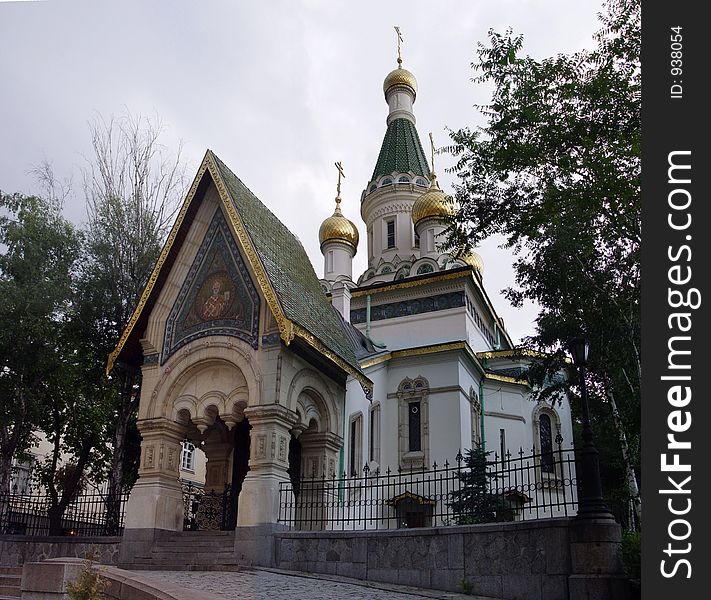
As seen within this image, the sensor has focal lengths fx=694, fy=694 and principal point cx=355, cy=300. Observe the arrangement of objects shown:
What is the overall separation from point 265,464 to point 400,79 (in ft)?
84.8

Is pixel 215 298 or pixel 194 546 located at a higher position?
pixel 215 298

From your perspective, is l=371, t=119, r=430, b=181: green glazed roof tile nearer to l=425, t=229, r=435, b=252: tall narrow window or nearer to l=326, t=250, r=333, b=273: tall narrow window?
l=326, t=250, r=333, b=273: tall narrow window

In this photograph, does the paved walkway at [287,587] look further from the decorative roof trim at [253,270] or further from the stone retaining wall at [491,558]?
the decorative roof trim at [253,270]

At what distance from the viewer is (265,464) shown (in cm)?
1288

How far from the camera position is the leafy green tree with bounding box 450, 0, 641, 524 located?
9.98 metres

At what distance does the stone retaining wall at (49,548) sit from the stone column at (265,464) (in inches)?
124

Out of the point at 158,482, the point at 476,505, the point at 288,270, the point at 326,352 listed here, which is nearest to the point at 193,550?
the point at 158,482

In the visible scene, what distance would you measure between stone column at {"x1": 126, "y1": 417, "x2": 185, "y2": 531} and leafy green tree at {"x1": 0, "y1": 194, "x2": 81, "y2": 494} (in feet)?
15.5

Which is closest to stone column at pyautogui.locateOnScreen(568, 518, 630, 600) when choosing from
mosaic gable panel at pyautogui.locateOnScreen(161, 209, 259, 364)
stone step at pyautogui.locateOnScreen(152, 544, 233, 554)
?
stone step at pyautogui.locateOnScreen(152, 544, 233, 554)

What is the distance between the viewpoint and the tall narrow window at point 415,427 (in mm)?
20519

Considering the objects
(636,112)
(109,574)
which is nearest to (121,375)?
(109,574)

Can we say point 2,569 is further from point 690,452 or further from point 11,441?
point 690,452

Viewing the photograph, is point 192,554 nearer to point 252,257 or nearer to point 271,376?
point 271,376

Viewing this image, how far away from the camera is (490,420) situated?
74.4ft
